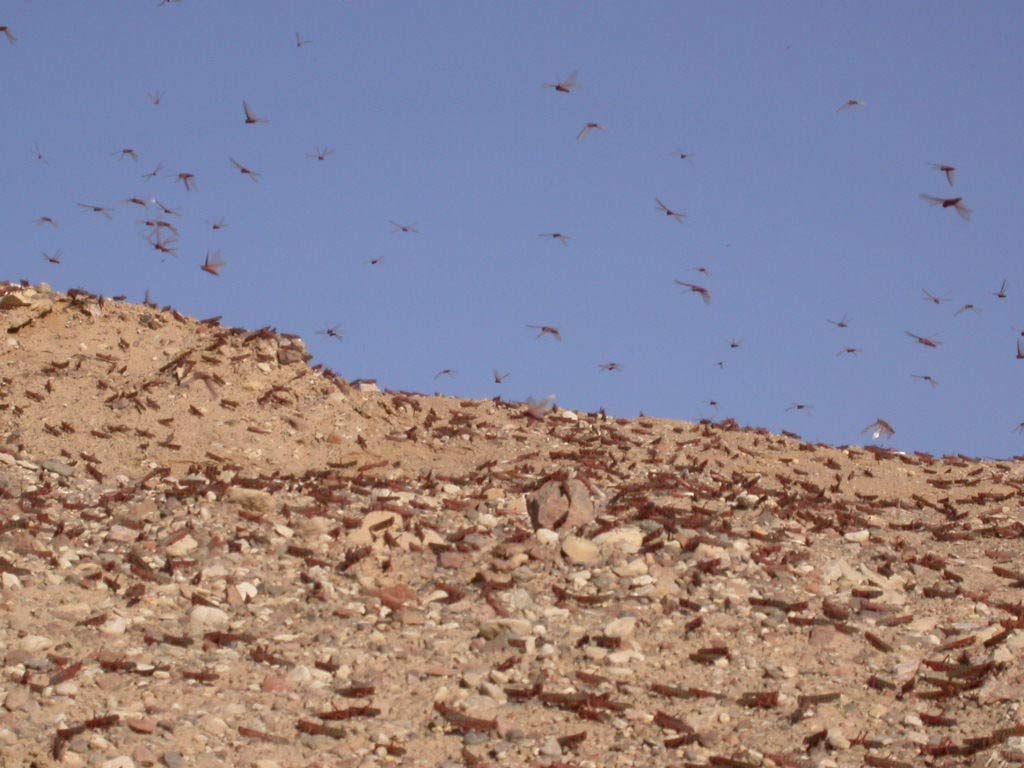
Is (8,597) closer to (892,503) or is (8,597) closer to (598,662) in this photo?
(598,662)

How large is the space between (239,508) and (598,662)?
17.1ft

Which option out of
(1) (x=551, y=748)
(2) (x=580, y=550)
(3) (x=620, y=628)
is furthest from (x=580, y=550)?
(1) (x=551, y=748)

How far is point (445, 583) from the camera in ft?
42.1

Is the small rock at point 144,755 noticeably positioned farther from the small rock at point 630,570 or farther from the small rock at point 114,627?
the small rock at point 630,570

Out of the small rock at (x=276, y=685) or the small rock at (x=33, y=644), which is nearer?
the small rock at (x=276, y=685)

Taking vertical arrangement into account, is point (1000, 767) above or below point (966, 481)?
below

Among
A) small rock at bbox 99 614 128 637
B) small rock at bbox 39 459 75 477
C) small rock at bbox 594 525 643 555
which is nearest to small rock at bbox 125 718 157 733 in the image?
small rock at bbox 99 614 128 637

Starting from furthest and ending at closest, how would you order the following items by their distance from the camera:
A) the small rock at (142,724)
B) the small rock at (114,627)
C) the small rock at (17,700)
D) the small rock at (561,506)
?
the small rock at (561,506), the small rock at (114,627), the small rock at (17,700), the small rock at (142,724)

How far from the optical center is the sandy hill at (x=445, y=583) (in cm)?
991

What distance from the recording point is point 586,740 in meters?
9.81

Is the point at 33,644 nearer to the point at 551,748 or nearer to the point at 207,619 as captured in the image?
the point at 207,619

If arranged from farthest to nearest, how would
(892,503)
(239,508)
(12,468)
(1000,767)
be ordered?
(892,503)
(12,468)
(239,508)
(1000,767)

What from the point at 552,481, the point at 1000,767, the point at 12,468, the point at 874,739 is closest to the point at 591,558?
the point at 552,481

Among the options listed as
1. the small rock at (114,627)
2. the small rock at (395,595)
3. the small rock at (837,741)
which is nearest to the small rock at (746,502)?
the small rock at (395,595)
